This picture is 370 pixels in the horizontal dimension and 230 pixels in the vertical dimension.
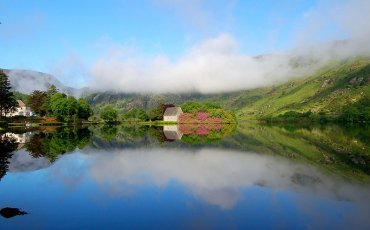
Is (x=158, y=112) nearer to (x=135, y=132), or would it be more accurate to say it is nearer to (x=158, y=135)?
(x=135, y=132)

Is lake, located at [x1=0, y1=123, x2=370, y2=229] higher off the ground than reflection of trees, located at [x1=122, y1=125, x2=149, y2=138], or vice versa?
lake, located at [x1=0, y1=123, x2=370, y2=229]

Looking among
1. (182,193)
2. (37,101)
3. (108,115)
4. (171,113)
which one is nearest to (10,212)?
(182,193)

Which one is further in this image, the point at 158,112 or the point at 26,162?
the point at 158,112

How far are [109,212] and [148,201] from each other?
3.22 metres

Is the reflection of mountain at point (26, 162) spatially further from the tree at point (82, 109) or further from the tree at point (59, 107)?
the tree at point (82, 109)

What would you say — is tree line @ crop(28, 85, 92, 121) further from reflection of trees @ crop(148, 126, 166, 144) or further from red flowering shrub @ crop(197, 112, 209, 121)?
red flowering shrub @ crop(197, 112, 209, 121)

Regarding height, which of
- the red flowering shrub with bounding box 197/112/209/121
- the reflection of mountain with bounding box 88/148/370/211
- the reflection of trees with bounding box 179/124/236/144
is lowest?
the reflection of trees with bounding box 179/124/236/144

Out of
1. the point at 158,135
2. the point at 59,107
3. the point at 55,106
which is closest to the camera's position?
the point at 158,135

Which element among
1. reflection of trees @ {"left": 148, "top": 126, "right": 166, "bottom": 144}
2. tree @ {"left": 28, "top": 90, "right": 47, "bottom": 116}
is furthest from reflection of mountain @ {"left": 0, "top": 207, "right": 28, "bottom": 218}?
tree @ {"left": 28, "top": 90, "right": 47, "bottom": 116}

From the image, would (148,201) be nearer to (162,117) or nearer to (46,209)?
(46,209)

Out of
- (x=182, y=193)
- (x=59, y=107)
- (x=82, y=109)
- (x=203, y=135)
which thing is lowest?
(x=203, y=135)

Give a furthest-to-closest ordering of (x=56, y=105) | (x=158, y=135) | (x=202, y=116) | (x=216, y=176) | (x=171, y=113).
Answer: (x=171, y=113) < (x=202, y=116) < (x=56, y=105) < (x=158, y=135) < (x=216, y=176)

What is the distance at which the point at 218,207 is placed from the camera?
19828mm

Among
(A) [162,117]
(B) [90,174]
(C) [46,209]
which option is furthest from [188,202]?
(A) [162,117]
